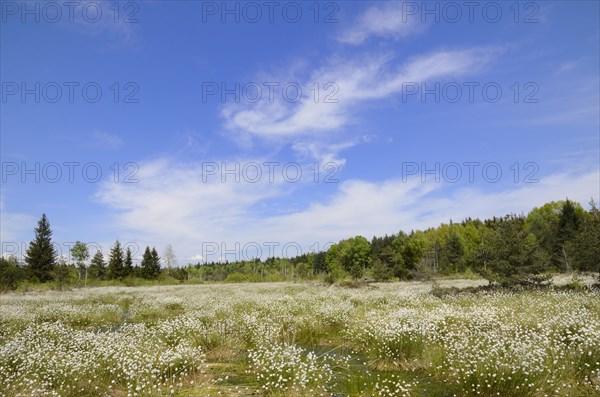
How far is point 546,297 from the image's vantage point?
18109mm

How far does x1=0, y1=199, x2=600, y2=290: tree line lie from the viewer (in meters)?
24.5

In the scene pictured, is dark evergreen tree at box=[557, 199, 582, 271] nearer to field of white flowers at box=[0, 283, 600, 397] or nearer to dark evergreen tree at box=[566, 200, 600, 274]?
dark evergreen tree at box=[566, 200, 600, 274]

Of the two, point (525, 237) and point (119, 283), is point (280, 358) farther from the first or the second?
point (119, 283)

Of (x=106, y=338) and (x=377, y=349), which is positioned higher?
(x=106, y=338)

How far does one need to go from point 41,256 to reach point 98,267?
2682 cm

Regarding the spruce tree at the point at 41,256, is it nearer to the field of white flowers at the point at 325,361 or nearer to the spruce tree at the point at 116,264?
the spruce tree at the point at 116,264

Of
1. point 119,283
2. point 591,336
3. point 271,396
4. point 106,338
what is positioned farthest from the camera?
point 119,283

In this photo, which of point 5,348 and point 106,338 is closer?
point 5,348

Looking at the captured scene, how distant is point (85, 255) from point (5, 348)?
7592cm

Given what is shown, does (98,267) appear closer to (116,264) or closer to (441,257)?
(116,264)

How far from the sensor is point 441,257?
81562 mm

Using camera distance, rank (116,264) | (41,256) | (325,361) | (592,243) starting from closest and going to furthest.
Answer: (325,361) → (592,243) → (41,256) → (116,264)

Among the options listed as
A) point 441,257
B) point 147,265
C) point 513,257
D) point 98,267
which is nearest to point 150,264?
point 147,265

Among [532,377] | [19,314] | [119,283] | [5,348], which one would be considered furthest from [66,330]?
[119,283]
